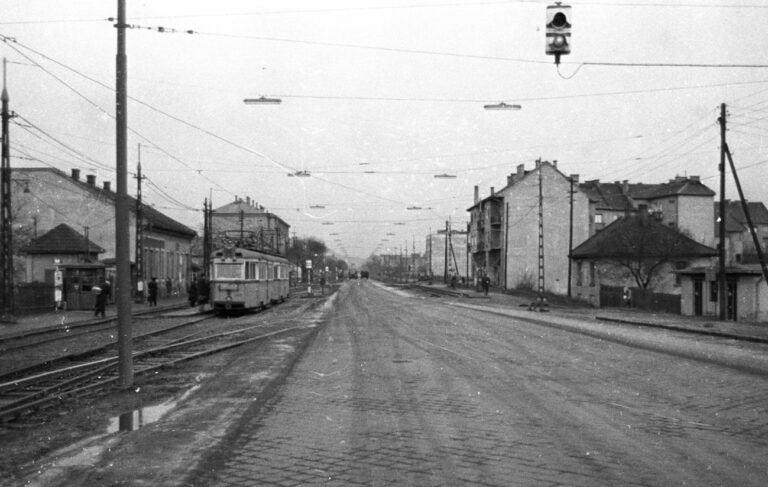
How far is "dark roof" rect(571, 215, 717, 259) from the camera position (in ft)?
180

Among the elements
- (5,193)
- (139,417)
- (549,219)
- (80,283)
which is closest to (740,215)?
(549,219)

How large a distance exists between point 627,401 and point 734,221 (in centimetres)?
11260

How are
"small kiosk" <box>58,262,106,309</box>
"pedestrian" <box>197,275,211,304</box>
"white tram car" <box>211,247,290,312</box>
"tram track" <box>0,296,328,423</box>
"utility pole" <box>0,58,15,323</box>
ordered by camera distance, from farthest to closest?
"pedestrian" <box>197,275,211,304</box> < "small kiosk" <box>58,262,106,309</box> < "white tram car" <box>211,247,290,312</box> < "utility pole" <box>0,58,15,323</box> < "tram track" <box>0,296,328,423</box>

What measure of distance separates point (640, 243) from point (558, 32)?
45.4 metres

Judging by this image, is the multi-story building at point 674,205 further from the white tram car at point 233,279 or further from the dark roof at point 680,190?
the white tram car at point 233,279

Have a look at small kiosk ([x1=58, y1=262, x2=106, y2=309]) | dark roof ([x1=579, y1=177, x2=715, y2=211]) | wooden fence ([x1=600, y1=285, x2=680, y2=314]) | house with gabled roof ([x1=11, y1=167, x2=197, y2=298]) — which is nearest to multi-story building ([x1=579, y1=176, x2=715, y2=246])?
dark roof ([x1=579, y1=177, x2=715, y2=211])

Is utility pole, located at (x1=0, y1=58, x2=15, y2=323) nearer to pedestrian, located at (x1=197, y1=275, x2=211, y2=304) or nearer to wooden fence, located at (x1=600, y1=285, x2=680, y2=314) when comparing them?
pedestrian, located at (x1=197, y1=275, x2=211, y2=304)

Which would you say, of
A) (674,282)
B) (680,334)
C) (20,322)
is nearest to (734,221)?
(674,282)

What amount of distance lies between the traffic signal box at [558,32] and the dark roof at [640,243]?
45.2 metres

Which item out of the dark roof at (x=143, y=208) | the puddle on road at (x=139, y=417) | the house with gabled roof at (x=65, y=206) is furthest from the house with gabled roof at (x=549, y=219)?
the puddle on road at (x=139, y=417)

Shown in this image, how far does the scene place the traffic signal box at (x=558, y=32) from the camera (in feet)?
39.5

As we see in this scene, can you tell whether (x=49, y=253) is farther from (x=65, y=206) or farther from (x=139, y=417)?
(x=139, y=417)

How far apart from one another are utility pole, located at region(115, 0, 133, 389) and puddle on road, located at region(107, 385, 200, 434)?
1.67m

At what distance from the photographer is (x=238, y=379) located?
13039 millimetres
